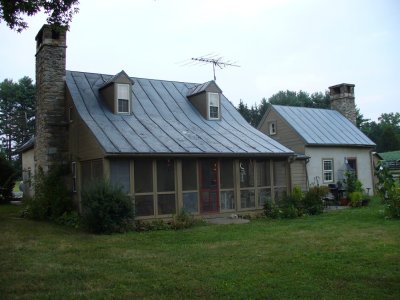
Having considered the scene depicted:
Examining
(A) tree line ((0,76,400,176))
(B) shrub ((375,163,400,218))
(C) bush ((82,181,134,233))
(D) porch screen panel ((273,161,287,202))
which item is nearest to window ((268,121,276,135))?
(D) porch screen panel ((273,161,287,202))

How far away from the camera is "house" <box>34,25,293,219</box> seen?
1439 cm

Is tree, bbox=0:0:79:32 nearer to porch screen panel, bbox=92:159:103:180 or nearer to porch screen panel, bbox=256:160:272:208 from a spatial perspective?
porch screen panel, bbox=92:159:103:180

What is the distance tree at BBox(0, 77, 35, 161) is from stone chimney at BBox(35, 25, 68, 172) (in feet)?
144

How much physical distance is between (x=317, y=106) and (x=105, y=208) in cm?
4704

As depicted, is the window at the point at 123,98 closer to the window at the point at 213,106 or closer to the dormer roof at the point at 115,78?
the dormer roof at the point at 115,78

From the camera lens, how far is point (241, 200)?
54.1 ft

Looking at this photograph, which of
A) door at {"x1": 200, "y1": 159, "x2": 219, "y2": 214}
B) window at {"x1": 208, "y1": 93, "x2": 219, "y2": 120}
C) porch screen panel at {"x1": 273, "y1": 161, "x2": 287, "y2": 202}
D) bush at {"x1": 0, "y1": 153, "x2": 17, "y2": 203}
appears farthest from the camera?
bush at {"x1": 0, "y1": 153, "x2": 17, "y2": 203}

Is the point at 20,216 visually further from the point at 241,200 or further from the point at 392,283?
the point at 392,283

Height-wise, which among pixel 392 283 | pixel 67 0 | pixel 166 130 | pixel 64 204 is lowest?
pixel 392 283

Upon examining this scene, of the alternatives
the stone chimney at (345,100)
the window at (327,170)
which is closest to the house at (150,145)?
the window at (327,170)

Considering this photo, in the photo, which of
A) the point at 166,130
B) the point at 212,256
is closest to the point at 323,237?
the point at 212,256

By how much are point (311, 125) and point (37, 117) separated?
1519cm

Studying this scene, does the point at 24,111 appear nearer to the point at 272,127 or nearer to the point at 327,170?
the point at 272,127

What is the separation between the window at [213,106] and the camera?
19.1 m
